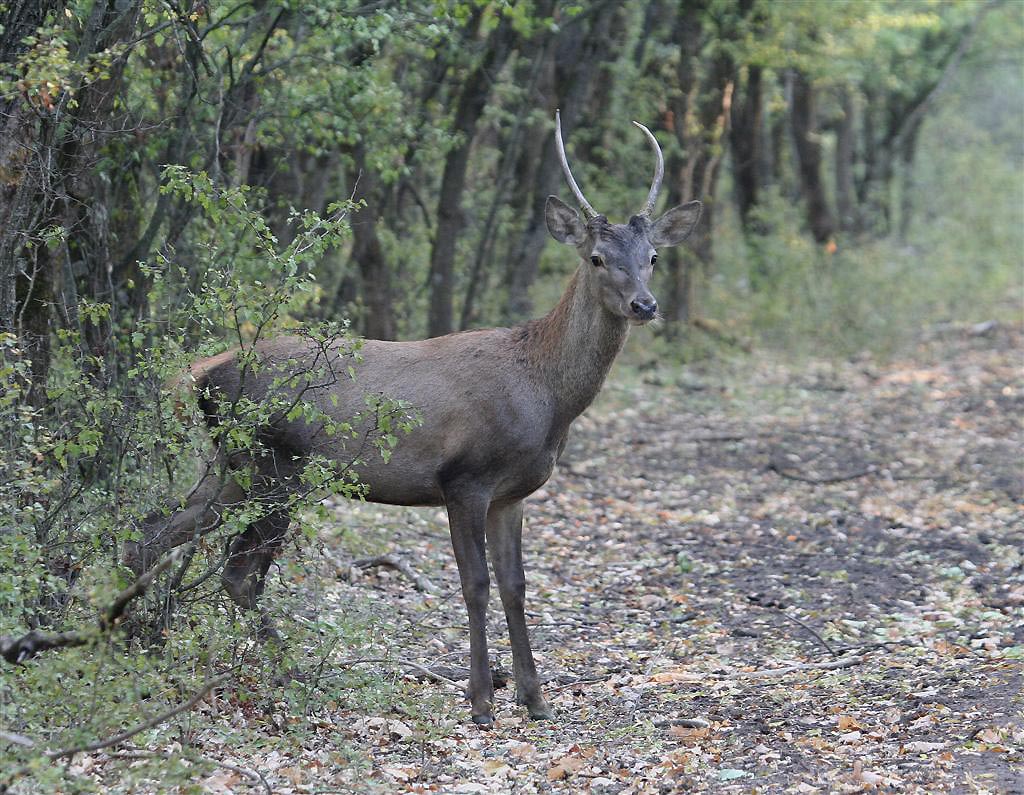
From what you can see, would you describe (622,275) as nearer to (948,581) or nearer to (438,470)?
(438,470)

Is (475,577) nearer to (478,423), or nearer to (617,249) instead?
(478,423)

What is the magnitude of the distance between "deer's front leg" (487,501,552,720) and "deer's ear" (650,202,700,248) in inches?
81.6

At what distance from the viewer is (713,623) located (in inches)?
388

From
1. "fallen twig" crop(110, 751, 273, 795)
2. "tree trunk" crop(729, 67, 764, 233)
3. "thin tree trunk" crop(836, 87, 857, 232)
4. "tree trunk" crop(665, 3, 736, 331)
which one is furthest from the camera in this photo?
"thin tree trunk" crop(836, 87, 857, 232)

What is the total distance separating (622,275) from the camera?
809 cm

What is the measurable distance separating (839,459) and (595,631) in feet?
20.6

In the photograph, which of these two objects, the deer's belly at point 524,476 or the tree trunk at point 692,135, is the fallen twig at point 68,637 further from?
the tree trunk at point 692,135

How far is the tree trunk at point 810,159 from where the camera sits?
27672 mm

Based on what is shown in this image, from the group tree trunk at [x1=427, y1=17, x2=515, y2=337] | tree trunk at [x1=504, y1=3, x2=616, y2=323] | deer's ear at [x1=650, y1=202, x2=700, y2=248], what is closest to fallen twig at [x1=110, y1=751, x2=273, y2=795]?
deer's ear at [x1=650, y1=202, x2=700, y2=248]

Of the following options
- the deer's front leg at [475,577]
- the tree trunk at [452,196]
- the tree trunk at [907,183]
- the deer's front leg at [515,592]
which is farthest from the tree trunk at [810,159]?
the deer's front leg at [475,577]

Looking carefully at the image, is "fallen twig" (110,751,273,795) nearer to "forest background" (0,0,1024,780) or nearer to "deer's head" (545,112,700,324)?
"forest background" (0,0,1024,780)

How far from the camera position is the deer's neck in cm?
805

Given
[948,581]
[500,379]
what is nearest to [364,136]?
[500,379]

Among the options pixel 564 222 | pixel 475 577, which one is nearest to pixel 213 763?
pixel 475 577
